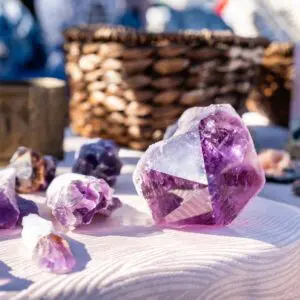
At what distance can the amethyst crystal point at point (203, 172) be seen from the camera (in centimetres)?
36

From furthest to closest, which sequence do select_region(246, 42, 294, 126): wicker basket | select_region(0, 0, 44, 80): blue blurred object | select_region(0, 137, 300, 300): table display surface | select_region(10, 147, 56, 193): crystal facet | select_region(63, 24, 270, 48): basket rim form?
select_region(0, 0, 44, 80): blue blurred object → select_region(246, 42, 294, 126): wicker basket → select_region(63, 24, 270, 48): basket rim → select_region(10, 147, 56, 193): crystal facet → select_region(0, 137, 300, 300): table display surface

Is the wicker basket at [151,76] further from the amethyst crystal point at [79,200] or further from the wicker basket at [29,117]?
the amethyst crystal point at [79,200]

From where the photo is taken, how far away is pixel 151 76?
0.70 metres

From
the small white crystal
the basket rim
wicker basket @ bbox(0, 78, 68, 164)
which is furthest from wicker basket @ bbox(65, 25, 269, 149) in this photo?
the small white crystal

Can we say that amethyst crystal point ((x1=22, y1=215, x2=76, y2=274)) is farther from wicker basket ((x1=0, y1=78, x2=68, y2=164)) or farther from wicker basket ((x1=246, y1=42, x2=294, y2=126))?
wicker basket ((x1=246, y1=42, x2=294, y2=126))

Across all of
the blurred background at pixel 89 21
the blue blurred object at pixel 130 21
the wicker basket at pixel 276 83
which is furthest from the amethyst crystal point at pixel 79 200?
the blue blurred object at pixel 130 21

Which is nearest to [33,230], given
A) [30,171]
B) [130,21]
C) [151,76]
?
[30,171]

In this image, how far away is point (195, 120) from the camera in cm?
38

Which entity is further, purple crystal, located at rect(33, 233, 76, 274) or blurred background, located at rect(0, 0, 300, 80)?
blurred background, located at rect(0, 0, 300, 80)

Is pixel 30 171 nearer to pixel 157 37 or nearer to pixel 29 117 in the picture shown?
pixel 29 117

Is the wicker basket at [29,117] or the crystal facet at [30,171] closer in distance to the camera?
the crystal facet at [30,171]

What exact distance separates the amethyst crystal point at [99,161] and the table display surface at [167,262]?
3.4 inches

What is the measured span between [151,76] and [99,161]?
245 mm

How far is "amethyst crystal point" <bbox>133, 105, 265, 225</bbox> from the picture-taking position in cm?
36
